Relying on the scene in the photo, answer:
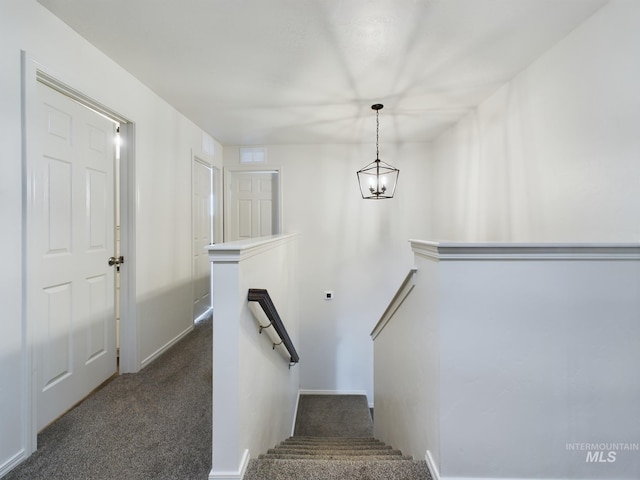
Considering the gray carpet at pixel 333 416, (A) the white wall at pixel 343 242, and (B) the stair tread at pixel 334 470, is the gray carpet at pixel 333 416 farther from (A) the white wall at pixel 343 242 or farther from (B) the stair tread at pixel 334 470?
(B) the stair tread at pixel 334 470

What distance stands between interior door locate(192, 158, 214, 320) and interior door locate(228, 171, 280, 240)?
1.52ft

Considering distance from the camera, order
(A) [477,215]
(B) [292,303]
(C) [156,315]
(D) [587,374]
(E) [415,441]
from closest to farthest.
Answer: (D) [587,374] → (E) [415,441] → (C) [156,315] → (A) [477,215] → (B) [292,303]

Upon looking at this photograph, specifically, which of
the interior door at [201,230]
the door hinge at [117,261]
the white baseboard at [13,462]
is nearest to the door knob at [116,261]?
the door hinge at [117,261]

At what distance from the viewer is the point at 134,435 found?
146cm

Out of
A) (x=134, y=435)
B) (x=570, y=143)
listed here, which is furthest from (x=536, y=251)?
(x=134, y=435)

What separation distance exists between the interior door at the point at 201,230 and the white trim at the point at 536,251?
2824 mm

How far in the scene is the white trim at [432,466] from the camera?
112 cm

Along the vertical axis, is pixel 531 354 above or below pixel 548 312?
below

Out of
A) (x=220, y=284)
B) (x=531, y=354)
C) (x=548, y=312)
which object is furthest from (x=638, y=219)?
(x=220, y=284)

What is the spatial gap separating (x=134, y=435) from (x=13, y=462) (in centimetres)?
48

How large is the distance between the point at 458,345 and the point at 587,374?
0.54m

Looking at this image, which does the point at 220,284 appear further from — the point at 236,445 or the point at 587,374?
the point at 587,374

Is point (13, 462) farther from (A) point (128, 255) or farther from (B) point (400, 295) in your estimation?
(B) point (400, 295)

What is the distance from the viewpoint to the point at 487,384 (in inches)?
43.4
